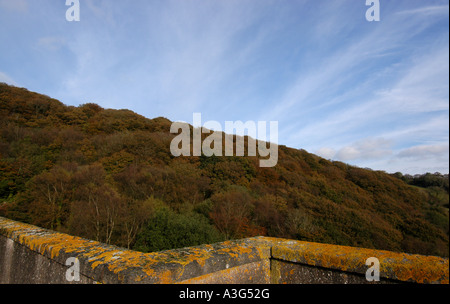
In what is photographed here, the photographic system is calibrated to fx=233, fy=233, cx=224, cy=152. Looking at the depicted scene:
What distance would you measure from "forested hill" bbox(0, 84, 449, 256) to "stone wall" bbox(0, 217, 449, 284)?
7794 mm

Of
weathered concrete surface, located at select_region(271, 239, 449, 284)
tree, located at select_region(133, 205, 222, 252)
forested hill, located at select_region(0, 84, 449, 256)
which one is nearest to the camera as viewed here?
weathered concrete surface, located at select_region(271, 239, 449, 284)

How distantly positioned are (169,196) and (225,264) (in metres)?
14.3

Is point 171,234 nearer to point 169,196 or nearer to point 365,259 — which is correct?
point 169,196

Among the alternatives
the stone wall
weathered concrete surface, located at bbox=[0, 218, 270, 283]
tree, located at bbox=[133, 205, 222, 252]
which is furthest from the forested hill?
the stone wall

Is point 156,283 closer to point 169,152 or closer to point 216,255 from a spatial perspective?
point 216,255

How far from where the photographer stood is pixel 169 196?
15.2m

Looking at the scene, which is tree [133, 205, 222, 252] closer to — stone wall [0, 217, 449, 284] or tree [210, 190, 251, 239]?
tree [210, 190, 251, 239]

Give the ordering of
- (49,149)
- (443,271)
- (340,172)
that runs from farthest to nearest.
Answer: (340,172) → (49,149) → (443,271)

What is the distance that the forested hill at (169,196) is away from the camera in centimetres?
1134

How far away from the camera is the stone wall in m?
1.27

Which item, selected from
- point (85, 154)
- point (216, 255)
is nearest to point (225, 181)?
point (85, 154)

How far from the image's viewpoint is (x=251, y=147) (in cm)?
3123

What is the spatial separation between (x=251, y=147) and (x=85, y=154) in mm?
19317

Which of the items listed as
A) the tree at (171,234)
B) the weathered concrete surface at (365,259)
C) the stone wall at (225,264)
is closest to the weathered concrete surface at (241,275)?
the stone wall at (225,264)
